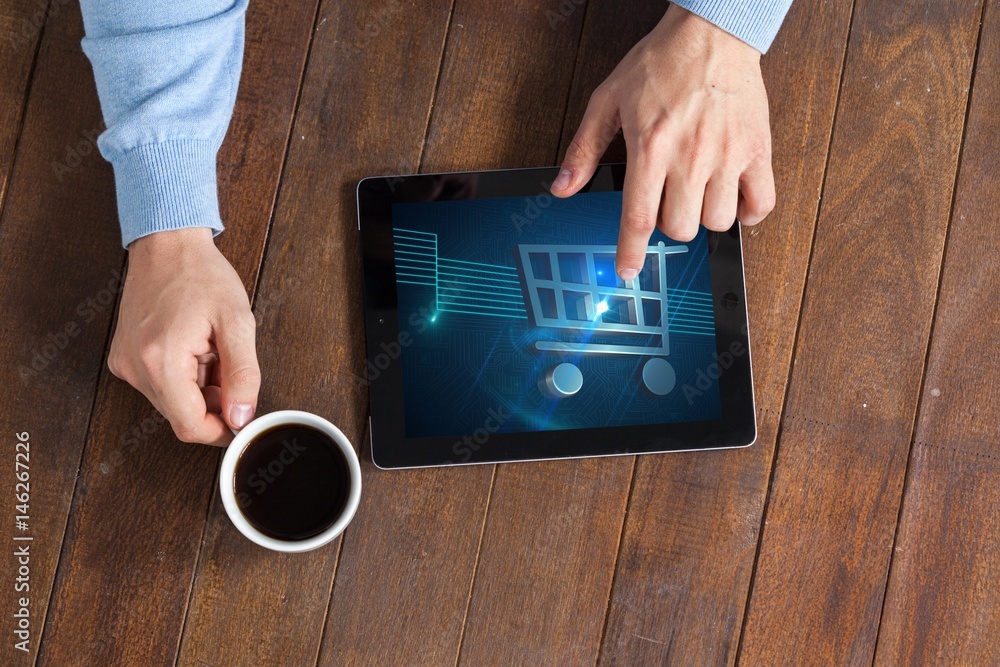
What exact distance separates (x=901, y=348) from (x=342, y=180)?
666 millimetres

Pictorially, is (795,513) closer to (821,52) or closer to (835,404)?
(835,404)

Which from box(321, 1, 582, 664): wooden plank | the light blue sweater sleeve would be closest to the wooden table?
box(321, 1, 582, 664): wooden plank

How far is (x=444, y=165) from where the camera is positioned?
32.2 inches

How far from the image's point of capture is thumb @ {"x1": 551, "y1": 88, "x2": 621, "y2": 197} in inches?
29.7

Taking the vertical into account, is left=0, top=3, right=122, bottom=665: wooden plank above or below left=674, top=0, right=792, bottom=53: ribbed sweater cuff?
below

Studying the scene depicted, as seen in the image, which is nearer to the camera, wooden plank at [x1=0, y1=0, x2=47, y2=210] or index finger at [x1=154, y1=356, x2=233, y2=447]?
index finger at [x1=154, y1=356, x2=233, y2=447]

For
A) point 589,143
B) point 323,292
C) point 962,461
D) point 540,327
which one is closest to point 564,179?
point 589,143

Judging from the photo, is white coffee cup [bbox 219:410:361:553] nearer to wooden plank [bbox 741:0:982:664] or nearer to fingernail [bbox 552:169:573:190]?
fingernail [bbox 552:169:573:190]

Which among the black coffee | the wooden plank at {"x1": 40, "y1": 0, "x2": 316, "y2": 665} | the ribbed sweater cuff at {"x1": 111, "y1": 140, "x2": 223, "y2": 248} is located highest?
the ribbed sweater cuff at {"x1": 111, "y1": 140, "x2": 223, "y2": 248}

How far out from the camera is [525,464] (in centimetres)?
80

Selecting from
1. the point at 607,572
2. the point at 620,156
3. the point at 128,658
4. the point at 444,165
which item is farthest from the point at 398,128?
the point at 128,658

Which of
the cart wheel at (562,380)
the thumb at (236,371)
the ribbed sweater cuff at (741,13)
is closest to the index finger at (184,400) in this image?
the thumb at (236,371)

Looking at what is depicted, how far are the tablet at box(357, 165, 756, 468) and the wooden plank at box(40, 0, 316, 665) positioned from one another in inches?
6.2

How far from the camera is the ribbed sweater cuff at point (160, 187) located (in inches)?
27.0
